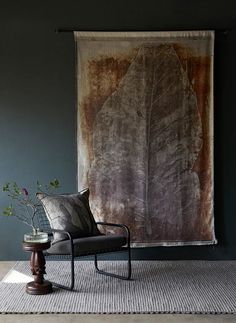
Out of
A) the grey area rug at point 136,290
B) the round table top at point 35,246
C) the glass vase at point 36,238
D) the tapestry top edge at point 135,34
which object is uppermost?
the tapestry top edge at point 135,34

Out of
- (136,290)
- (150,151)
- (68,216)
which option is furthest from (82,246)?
(150,151)

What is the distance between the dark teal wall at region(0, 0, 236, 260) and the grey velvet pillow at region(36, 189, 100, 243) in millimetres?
696

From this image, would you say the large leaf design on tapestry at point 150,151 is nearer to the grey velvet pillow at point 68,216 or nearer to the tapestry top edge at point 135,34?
the tapestry top edge at point 135,34

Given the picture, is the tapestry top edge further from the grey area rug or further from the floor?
the floor

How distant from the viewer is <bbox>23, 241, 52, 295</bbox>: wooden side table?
12.8 feet

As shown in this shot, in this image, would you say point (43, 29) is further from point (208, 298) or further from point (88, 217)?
point (208, 298)

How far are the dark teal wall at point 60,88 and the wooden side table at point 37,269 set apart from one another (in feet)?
3.71

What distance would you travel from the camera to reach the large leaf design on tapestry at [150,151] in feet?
16.4

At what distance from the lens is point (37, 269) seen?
3.94 m

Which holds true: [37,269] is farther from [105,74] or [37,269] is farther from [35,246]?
[105,74]

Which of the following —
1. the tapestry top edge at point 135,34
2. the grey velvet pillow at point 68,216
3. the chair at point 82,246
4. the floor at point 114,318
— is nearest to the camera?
the floor at point 114,318

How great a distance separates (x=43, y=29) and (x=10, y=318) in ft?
9.32

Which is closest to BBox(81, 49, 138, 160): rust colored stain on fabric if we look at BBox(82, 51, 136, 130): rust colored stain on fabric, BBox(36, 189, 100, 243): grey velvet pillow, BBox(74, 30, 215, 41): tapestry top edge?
BBox(82, 51, 136, 130): rust colored stain on fabric

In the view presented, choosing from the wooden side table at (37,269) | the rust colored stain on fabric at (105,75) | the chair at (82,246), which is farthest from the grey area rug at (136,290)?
the rust colored stain on fabric at (105,75)
